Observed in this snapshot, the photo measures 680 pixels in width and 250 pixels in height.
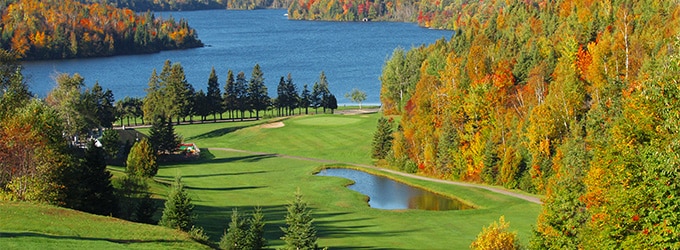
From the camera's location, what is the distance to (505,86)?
7700 centimetres

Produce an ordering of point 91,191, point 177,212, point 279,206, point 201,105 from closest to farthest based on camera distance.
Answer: point 177,212
point 91,191
point 279,206
point 201,105

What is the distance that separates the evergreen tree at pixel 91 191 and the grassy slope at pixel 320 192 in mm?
5062

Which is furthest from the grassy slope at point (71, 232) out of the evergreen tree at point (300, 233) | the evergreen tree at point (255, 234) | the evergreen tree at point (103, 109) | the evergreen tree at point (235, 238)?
the evergreen tree at point (103, 109)

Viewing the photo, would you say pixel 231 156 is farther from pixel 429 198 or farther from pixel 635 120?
pixel 635 120

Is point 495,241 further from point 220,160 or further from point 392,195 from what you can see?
point 220,160

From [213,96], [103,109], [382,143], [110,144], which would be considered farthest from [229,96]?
[110,144]

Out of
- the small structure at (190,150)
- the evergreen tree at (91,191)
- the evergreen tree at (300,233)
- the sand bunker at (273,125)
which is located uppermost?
the evergreen tree at (300,233)

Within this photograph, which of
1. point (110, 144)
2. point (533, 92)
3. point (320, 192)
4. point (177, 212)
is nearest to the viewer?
point (177, 212)

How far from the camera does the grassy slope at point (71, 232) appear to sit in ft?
91.4

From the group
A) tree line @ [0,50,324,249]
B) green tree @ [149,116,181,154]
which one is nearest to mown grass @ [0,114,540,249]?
green tree @ [149,116,181,154]

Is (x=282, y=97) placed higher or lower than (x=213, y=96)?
lower

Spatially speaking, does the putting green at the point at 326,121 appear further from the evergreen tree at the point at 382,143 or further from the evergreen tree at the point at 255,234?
the evergreen tree at the point at 255,234

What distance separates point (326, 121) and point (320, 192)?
39.7 metres

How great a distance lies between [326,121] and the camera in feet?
332
